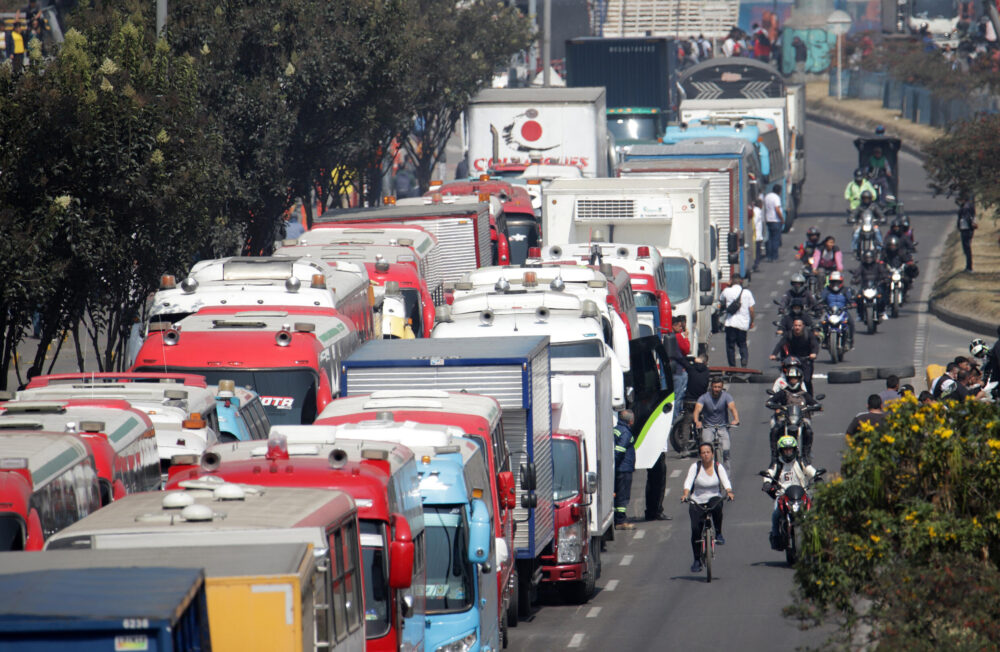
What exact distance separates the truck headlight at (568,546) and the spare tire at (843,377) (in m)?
13.2

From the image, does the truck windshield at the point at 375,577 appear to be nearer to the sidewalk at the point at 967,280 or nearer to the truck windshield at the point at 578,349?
the truck windshield at the point at 578,349

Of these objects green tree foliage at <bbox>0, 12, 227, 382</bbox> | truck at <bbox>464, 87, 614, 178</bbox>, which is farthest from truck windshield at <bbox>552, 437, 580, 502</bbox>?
truck at <bbox>464, 87, 614, 178</bbox>

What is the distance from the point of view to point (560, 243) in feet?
104

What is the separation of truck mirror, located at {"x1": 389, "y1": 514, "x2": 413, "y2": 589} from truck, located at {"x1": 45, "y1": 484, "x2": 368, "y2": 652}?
552 mm

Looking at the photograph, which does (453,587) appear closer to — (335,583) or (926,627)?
(335,583)

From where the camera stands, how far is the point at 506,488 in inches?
584

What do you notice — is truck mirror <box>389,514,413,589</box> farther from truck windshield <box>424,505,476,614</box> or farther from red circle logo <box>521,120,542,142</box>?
red circle logo <box>521,120,542,142</box>

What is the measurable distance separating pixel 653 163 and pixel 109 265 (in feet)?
63.8

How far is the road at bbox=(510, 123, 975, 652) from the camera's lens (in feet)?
53.3

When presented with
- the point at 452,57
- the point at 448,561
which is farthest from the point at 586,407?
the point at 452,57

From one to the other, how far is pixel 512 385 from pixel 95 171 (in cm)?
537

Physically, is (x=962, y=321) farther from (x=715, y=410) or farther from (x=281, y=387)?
(x=281, y=387)

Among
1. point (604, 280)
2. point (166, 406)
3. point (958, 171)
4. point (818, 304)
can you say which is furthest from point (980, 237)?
point (166, 406)

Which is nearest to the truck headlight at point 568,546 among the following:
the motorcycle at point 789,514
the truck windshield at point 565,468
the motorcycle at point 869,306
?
the truck windshield at point 565,468
